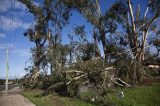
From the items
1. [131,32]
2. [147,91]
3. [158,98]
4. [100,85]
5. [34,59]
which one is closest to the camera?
[158,98]

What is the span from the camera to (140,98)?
17.8 m

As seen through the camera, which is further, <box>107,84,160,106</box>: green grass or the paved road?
the paved road

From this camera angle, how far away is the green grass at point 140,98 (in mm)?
16484

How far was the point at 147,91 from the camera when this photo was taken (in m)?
19.7

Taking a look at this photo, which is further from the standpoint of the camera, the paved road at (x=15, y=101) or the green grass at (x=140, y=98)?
the paved road at (x=15, y=101)

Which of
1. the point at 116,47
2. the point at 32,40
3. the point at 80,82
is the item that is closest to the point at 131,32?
the point at 116,47

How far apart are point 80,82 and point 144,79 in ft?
17.6

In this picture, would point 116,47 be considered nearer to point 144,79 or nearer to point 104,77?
point 144,79

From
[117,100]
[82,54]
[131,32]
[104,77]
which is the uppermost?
[131,32]

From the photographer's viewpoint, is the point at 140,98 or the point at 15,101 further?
the point at 15,101

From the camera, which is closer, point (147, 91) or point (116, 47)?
point (147, 91)

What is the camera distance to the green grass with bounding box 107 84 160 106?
54.1 feet

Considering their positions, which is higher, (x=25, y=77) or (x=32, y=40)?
(x=32, y=40)

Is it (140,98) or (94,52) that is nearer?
(140,98)
